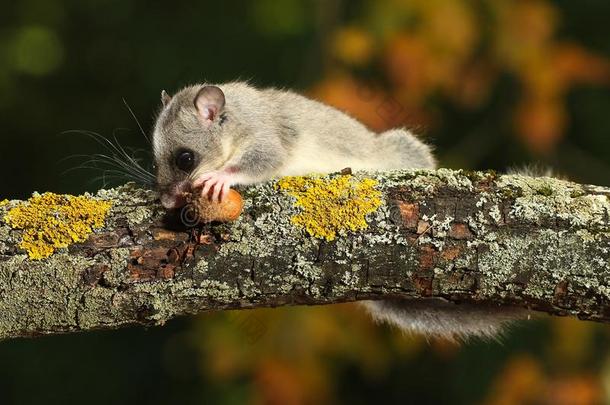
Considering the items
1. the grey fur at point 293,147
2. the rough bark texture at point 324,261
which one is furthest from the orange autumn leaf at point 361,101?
the rough bark texture at point 324,261

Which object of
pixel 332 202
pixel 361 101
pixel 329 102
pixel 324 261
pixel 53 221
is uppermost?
pixel 361 101

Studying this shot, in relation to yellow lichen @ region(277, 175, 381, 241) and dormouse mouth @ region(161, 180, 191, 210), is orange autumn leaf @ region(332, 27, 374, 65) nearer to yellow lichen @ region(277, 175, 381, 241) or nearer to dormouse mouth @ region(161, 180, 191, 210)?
dormouse mouth @ region(161, 180, 191, 210)

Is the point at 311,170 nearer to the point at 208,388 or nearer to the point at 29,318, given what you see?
the point at 29,318

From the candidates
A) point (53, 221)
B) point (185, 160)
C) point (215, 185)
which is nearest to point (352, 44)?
point (185, 160)

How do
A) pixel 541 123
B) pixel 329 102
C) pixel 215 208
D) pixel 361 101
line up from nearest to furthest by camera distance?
pixel 215 208 → pixel 329 102 → pixel 361 101 → pixel 541 123

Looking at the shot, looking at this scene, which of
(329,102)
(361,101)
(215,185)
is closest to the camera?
(215,185)

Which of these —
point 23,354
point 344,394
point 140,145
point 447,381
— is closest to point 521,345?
point 447,381

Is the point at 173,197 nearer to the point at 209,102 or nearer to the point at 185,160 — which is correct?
the point at 185,160
